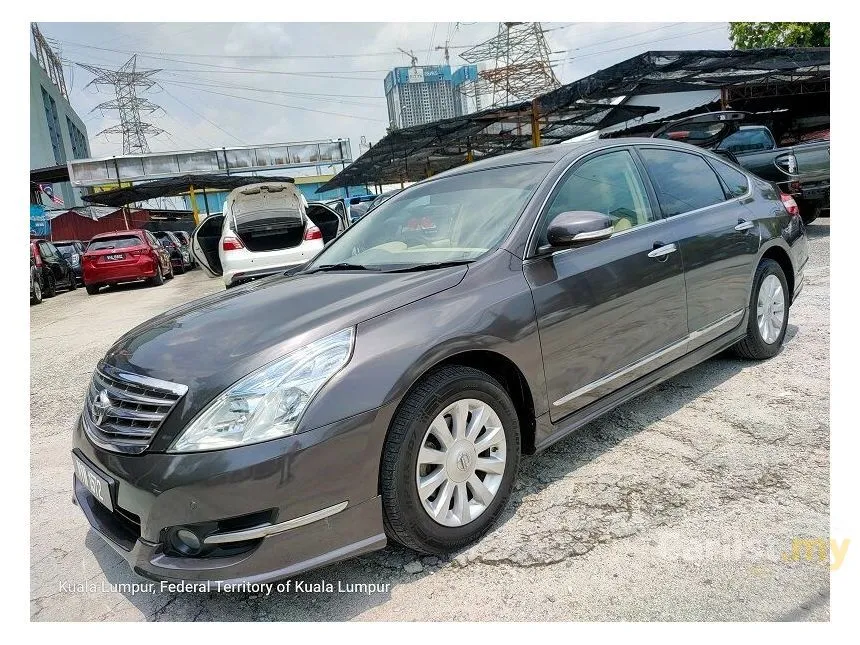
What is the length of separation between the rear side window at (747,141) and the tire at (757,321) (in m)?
6.95

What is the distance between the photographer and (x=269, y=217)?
10109mm

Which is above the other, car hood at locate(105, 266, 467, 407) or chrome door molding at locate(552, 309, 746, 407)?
car hood at locate(105, 266, 467, 407)

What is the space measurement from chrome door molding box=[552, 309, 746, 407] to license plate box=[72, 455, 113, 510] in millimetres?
1834

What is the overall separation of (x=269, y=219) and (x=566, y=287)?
26.6ft

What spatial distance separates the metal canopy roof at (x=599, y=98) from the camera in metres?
14.0

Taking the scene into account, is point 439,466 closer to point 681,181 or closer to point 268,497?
point 268,497

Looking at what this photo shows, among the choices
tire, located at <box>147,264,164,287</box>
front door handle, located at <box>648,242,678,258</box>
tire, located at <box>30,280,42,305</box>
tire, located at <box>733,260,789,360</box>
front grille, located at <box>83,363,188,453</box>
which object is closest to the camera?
front grille, located at <box>83,363,188,453</box>

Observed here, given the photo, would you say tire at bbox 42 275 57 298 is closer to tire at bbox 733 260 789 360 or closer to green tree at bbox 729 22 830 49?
tire at bbox 733 260 789 360

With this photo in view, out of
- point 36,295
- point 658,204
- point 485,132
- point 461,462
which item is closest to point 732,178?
point 658,204

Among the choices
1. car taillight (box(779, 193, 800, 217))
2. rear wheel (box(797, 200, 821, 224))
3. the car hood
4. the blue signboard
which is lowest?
rear wheel (box(797, 200, 821, 224))

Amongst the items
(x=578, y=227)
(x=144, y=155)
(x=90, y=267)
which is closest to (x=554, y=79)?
(x=144, y=155)

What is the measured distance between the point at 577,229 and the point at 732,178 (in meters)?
2.14

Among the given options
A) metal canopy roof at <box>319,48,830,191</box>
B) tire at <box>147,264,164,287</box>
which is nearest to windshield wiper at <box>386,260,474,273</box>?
metal canopy roof at <box>319,48,830,191</box>

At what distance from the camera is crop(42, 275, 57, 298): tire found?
14.7 metres
